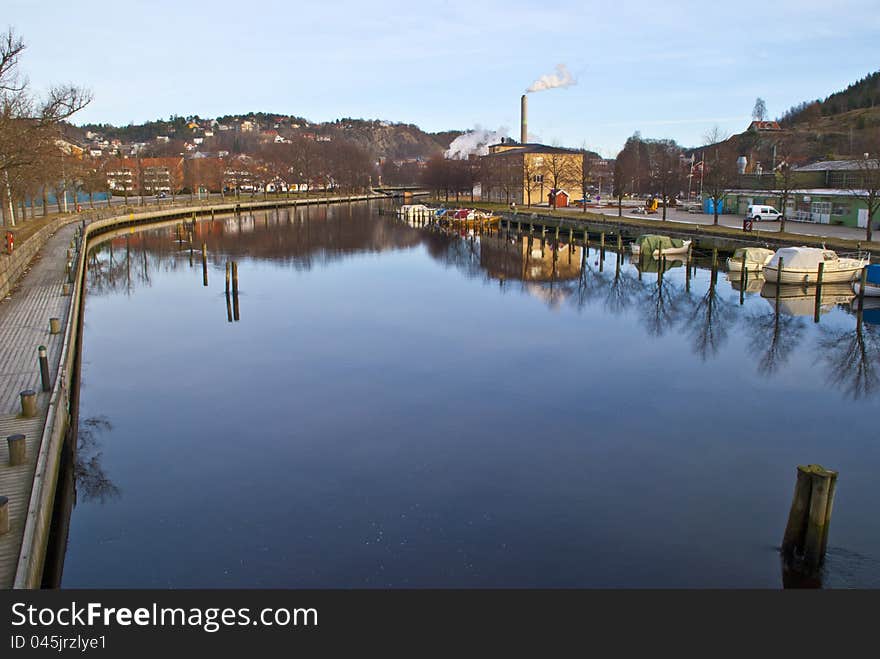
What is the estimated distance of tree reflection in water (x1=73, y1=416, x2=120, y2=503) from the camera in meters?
12.9

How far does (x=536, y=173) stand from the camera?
308 ft

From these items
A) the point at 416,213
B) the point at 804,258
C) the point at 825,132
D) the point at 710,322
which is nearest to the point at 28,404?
the point at 710,322

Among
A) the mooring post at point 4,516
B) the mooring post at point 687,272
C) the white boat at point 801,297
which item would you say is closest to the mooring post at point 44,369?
the mooring post at point 4,516

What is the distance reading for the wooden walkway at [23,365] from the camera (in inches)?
370

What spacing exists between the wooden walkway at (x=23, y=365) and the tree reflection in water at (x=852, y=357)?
1821cm

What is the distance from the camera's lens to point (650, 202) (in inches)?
2800

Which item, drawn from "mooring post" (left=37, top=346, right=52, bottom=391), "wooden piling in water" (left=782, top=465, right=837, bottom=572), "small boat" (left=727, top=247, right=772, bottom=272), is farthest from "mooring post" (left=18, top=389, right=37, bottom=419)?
"small boat" (left=727, top=247, right=772, bottom=272)

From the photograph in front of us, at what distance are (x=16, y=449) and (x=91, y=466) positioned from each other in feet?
10.4

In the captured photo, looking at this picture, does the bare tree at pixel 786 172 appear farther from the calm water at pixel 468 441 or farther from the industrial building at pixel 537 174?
the industrial building at pixel 537 174

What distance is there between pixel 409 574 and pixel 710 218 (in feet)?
181

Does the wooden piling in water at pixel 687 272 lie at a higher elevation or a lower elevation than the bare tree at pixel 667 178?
lower

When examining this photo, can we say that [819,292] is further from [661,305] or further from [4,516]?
[4,516]

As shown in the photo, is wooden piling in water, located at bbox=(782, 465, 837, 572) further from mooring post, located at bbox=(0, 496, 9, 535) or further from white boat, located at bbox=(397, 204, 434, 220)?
white boat, located at bbox=(397, 204, 434, 220)

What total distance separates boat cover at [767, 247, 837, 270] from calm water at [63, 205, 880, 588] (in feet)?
7.06
